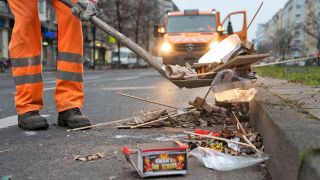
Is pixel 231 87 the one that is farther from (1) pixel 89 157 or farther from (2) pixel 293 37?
(2) pixel 293 37

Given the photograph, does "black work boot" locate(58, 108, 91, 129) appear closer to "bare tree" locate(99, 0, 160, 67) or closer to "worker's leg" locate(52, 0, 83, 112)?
"worker's leg" locate(52, 0, 83, 112)

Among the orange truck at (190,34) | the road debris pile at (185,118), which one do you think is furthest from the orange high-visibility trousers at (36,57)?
the orange truck at (190,34)

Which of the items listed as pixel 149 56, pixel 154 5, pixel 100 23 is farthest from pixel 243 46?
pixel 154 5

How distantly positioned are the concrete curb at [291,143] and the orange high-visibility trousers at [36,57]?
5.91 feet

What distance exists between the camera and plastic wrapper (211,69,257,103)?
3.36 m

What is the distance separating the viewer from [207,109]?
13.8 feet

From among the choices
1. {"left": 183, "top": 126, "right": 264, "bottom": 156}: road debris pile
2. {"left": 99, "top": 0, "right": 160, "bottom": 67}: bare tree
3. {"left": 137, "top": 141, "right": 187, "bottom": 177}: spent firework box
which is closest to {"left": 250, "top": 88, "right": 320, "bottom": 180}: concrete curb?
{"left": 183, "top": 126, "right": 264, "bottom": 156}: road debris pile

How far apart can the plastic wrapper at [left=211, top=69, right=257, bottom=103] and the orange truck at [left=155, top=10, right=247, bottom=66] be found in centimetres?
1393

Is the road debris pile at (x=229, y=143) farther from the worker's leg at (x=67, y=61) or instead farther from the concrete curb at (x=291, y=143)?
the worker's leg at (x=67, y=61)

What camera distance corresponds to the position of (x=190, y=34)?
18062 millimetres

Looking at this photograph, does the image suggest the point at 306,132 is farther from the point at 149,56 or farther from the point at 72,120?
the point at 72,120

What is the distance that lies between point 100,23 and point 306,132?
85.0 inches

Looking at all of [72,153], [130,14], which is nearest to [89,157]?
[72,153]

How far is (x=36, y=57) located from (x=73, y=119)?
621 millimetres
